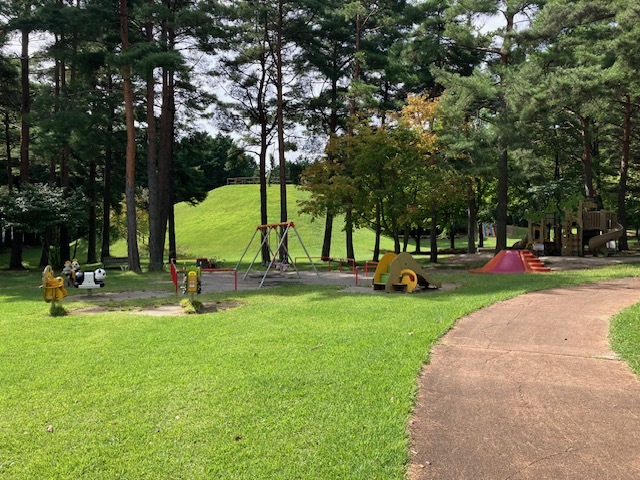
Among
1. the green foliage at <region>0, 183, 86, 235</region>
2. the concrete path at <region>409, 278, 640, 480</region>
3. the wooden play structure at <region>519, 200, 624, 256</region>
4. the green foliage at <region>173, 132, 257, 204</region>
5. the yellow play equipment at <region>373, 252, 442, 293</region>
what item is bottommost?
the concrete path at <region>409, 278, 640, 480</region>

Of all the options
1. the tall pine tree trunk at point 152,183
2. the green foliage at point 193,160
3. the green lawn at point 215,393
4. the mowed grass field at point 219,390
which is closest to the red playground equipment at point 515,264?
the mowed grass field at point 219,390

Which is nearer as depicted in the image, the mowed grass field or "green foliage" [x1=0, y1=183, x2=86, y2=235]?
the mowed grass field

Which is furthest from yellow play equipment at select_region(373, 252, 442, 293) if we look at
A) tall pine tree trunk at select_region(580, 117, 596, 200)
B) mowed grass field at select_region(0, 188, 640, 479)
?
tall pine tree trunk at select_region(580, 117, 596, 200)

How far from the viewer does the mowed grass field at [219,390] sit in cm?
331

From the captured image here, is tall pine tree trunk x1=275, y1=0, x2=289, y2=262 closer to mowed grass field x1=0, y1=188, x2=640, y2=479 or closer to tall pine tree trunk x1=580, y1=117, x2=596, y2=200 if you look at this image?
mowed grass field x1=0, y1=188, x2=640, y2=479

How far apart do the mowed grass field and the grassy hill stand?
24.2 meters

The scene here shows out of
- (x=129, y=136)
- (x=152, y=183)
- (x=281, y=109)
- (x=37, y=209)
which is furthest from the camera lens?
(x=281, y=109)

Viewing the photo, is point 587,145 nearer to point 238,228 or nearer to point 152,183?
point 152,183

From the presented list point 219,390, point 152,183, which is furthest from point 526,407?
point 152,183

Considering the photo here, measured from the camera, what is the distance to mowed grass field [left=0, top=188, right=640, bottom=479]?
3312 millimetres

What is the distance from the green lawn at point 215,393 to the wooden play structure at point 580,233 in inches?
731

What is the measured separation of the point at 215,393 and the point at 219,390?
0.28ft

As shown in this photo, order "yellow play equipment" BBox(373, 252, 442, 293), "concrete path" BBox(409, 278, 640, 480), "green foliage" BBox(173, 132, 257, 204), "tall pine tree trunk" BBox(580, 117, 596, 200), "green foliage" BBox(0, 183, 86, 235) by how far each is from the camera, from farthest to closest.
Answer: "green foliage" BBox(173, 132, 257, 204), "tall pine tree trunk" BBox(580, 117, 596, 200), "green foliage" BBox(0, 183, 86, 235), "yellow play equipment" BBox(373, 252, 442, 293), "concrete path" BBox(409, 278, 640, 480)

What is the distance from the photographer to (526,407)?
4.25 metres
